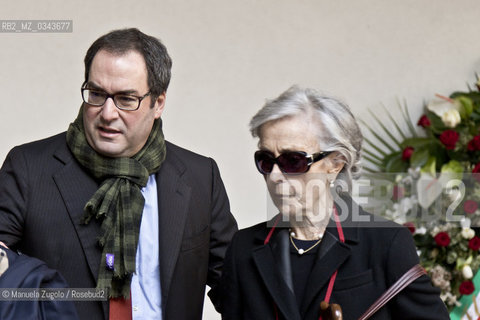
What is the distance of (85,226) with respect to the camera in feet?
8.99

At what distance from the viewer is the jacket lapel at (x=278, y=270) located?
2.35 metres

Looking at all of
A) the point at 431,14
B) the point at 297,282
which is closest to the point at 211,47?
the point at 431,14

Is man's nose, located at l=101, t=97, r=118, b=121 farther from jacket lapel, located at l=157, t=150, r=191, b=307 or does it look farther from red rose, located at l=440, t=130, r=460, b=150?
red rose, located at l=440, t=130, r=460, b=150

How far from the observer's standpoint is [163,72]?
114 inches

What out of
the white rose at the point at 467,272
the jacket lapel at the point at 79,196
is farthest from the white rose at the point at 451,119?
the jacket lapel at the point at 79,196

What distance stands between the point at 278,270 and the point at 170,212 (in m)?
0.62

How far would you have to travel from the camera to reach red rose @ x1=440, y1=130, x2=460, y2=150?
15.3 ft

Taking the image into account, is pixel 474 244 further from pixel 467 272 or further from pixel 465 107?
pixel 465 107

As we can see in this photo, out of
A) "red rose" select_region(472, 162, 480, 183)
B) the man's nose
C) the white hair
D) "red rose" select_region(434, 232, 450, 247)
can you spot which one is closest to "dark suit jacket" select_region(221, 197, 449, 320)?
the white hair

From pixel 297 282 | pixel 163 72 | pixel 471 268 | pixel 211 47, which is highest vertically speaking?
pixel 211 47

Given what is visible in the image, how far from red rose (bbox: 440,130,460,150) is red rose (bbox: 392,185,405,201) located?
378mm

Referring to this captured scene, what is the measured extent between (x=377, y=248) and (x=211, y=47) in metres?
2.78

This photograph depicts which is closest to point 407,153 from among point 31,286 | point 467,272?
point 467,272

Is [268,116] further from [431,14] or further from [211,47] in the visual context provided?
[431,14]
